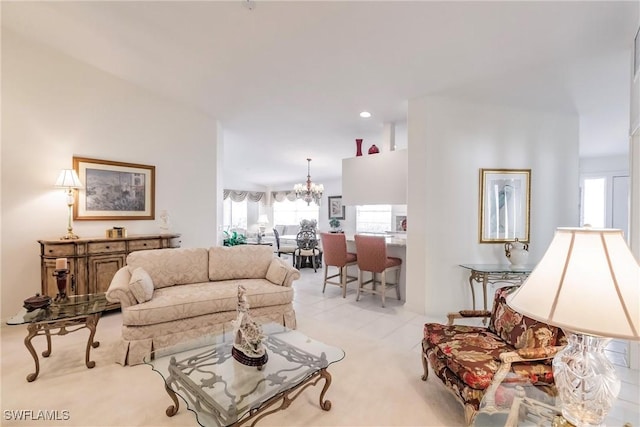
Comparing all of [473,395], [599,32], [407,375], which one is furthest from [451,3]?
[407,375]

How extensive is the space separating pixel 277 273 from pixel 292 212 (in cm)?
806

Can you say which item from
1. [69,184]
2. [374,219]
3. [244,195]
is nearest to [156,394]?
[69,184]

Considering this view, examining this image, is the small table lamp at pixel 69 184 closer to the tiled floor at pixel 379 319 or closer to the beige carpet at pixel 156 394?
the beige carpet at pixel 156 394

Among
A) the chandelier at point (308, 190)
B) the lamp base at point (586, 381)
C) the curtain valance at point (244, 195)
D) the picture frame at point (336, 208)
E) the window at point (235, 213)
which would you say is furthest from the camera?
the window at point (235, 213)

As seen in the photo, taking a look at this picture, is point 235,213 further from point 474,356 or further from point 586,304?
point 586,304

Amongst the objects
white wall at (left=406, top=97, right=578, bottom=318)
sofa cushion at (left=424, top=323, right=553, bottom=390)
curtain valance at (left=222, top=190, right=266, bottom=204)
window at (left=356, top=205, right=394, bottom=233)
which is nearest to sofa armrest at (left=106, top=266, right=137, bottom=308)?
sofa cushion at (left=424, top=323, right=553, bottom=390)

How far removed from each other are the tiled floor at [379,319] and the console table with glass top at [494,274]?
0.63 meters

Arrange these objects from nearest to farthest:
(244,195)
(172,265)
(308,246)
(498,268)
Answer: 1. (172,265)
2. (498,268)
3. (308,246)
4. (244,195)

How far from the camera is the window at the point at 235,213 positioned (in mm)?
10672

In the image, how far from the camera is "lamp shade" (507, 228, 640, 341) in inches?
34.0

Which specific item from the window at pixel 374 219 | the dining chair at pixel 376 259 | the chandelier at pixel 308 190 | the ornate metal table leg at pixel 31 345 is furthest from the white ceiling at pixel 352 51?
the window at pixel 374 219

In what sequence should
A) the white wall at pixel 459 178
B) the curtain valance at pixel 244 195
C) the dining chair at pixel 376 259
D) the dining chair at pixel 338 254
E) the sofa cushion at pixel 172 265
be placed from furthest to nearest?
the curtain valance at pixel 244 195, the dining chair at pixel 338 254, the dining chair at pixel 376 259, the white wall at pixel 459 178, the sofa cushion at pixel 172 265

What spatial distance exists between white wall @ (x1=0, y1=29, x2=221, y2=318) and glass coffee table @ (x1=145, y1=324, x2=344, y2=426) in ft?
9.24

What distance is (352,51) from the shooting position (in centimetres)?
291
